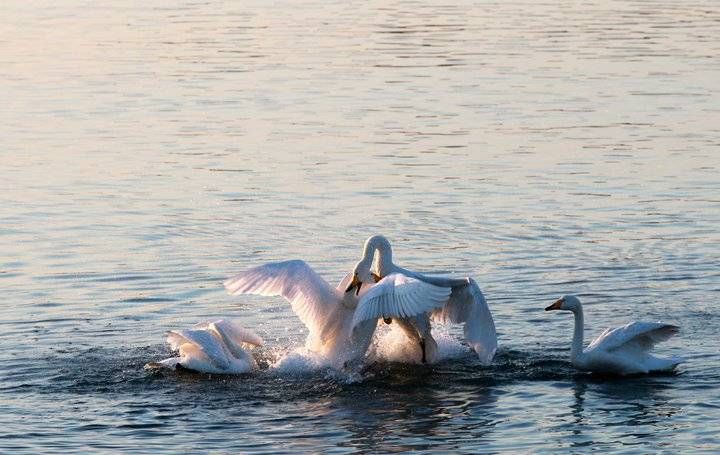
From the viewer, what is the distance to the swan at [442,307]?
45.0 feet

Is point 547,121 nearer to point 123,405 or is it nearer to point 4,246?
point 4,246

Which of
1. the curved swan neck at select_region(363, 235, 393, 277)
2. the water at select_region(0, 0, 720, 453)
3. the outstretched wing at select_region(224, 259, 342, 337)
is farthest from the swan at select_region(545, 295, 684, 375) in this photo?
the outstretched wing at select_region(224, 259, 342, 337)

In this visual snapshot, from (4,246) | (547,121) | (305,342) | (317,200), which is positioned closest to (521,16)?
(547,121)

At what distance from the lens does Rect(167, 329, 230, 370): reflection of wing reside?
13367 mm

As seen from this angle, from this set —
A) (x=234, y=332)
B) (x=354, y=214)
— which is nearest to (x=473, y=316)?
(x=234, y=332)

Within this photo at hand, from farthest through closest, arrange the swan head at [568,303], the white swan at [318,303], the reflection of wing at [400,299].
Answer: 1. the white swan at [318,303]
2. the swan head at [568,303]
3. the reflection of wing at [400,299]

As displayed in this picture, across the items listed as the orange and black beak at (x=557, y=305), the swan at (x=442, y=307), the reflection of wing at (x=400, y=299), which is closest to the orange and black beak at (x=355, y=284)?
the swan at (x=442, y=307)

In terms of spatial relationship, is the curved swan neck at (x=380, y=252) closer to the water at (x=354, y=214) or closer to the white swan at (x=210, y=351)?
the water at (x=354, y=214)

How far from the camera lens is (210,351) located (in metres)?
13.4

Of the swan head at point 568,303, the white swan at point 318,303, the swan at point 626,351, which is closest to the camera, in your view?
the swan at point 626,351

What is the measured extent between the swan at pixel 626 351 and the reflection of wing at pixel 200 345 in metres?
3.02

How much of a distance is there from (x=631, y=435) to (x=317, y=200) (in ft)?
28.4

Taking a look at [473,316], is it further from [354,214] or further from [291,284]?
[354,214]

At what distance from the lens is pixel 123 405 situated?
12703mm
